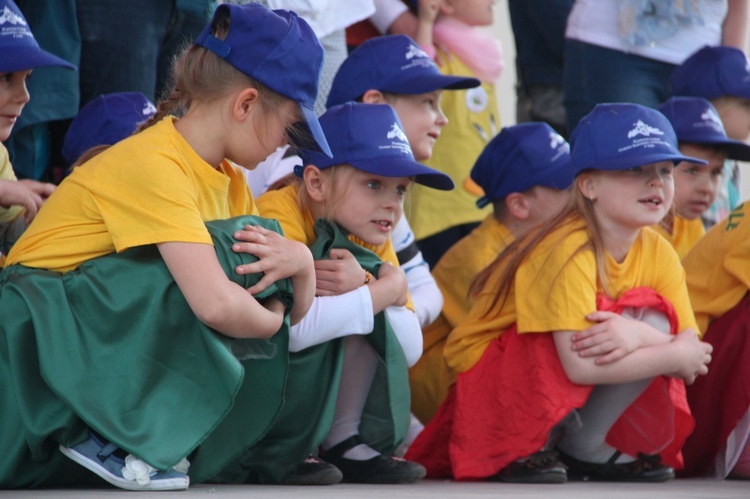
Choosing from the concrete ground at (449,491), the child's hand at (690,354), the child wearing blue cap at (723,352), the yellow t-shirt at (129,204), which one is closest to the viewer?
the concrete ground at (449,491)

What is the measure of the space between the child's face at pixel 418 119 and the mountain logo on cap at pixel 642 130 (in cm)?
77

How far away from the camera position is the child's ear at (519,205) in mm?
4141

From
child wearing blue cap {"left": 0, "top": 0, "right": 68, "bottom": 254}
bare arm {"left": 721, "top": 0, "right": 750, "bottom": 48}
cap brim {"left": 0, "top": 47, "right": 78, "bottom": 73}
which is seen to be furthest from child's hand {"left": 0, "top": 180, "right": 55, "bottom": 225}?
bare arm {"left": 721, "top": 0, "right": 750, "bottom": 48}

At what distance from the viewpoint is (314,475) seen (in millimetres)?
3006

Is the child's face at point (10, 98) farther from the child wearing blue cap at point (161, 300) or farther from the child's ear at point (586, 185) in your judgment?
the child's ear at point (586, 185)

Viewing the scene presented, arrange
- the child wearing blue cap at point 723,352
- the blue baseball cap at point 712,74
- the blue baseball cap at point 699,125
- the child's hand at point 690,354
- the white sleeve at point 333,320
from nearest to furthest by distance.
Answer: the white sleeve at point 333,320 → the child's hand at point 690,354 → the child wearing blue cap at point 723,352 → the blue baseball cap at point 699,125 → the blue baseball cap at point 712,74

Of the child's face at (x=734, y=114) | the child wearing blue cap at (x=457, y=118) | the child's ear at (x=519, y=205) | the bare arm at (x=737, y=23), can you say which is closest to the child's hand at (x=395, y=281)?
the child's ear at (x=519, y=205)

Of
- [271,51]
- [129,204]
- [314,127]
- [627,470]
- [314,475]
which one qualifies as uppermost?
[271,51]

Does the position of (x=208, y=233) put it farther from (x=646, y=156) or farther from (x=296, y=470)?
(x=646, y=156)

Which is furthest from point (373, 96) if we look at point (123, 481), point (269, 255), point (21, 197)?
point (123, 481)

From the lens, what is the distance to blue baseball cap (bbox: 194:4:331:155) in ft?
9.10

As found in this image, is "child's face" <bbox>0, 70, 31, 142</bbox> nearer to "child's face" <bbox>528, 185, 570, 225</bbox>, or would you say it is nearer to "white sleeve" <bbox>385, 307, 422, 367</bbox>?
"white sleeve" <bbox>385, 307, 422, 367</bbox>

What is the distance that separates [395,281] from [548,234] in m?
0.58

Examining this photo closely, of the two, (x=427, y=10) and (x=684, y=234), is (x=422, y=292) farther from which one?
(x=427, y=10)
